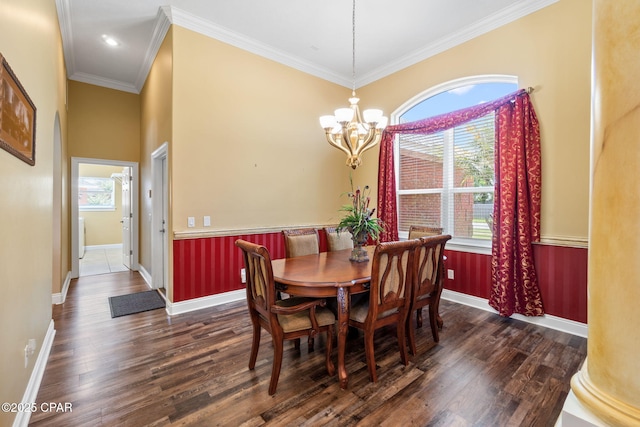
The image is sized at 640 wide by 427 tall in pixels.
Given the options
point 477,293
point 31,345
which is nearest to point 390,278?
point 477,293

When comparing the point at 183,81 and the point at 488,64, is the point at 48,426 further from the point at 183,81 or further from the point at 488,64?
the point at 488,64

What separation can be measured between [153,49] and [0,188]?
3.50m

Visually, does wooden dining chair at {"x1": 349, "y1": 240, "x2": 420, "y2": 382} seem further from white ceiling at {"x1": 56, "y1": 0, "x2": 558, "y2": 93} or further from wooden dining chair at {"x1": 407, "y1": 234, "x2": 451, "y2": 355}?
white ceiling at {"x1": 56, "y1": 0, "x2": 558, "y2": 93}

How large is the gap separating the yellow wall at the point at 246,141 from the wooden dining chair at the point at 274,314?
175 cm

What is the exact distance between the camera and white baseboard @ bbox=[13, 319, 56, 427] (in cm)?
162

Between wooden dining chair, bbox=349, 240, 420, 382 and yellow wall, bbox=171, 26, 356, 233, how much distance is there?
2.32 meters

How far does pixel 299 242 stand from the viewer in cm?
314

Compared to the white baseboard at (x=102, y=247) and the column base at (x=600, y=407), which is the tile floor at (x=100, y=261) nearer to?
the white baseboard at (x=102, y=247)

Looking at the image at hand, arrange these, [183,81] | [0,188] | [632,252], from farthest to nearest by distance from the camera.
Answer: [183,81] → [0,188] → [632,252]

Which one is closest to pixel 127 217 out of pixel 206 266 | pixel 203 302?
pixel 206 266

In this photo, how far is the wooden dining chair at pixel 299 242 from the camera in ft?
10.2

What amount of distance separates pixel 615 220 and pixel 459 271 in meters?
3.18

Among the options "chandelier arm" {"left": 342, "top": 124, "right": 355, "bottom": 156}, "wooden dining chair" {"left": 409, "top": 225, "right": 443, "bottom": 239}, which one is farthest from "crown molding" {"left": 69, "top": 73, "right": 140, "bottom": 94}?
"wooden dining chair" {"left": 409, "top": 225, "right": 443, "bottom": 239}

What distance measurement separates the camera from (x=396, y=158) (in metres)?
4.55
